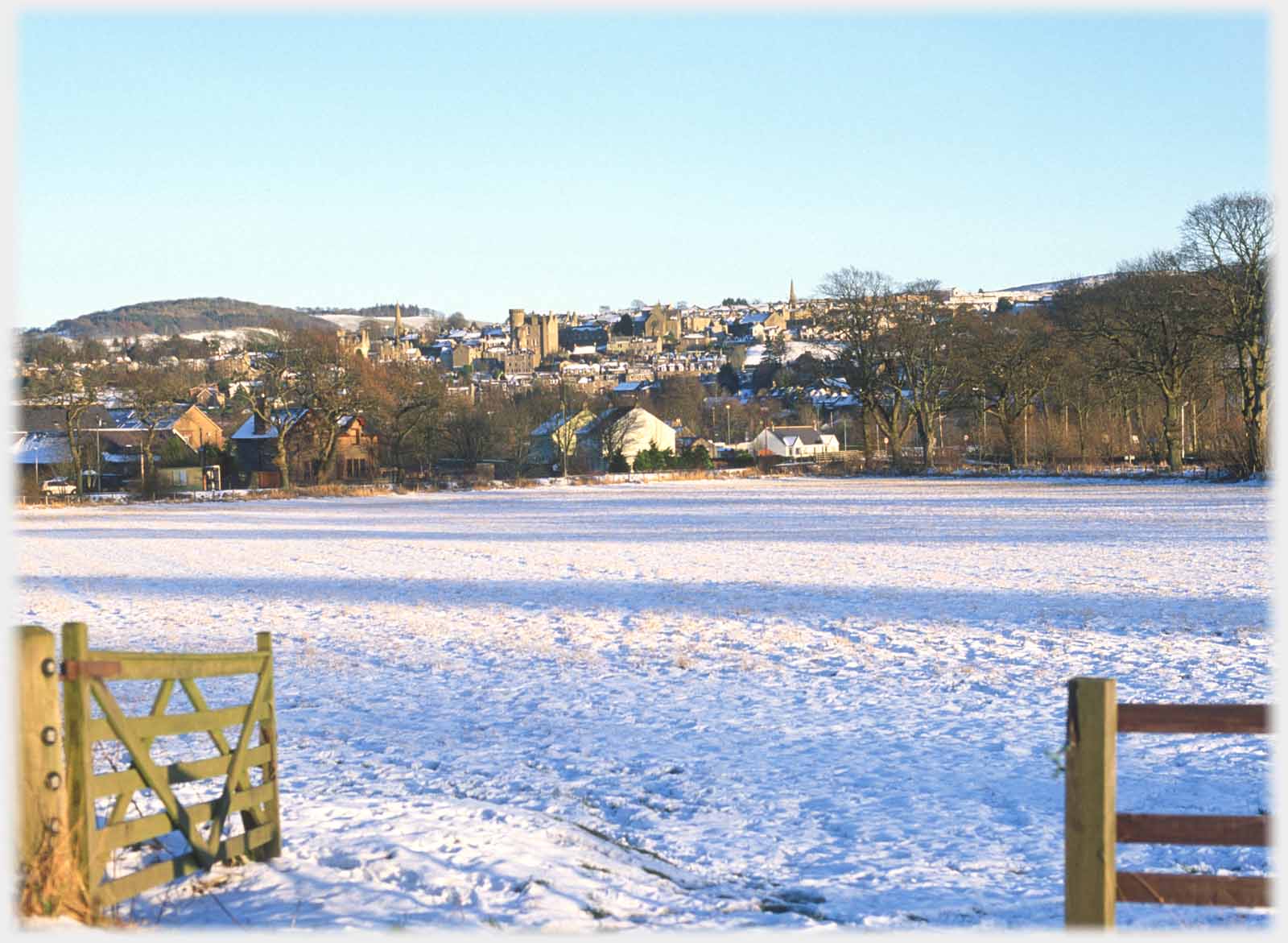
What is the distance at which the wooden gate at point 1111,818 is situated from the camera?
209 inches

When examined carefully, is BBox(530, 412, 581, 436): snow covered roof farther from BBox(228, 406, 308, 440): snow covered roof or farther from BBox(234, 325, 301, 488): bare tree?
BBox(234, 325, 301, 488): bare tree

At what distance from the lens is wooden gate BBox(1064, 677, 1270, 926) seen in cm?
530

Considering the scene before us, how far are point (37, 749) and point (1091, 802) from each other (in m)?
4.63

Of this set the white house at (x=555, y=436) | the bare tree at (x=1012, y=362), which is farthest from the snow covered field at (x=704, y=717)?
the white house at (x=555, y=436)

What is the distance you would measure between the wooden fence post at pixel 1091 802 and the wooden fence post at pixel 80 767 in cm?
438

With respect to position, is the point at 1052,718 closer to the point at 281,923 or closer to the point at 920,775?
the point at 920,775

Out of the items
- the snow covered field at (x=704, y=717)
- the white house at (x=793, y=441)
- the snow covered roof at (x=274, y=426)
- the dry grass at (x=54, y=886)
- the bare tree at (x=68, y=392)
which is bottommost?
the snow covered field at (x=704, y=717)

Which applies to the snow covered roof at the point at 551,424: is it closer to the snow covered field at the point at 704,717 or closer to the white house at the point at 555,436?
the white house at the point at 555,436

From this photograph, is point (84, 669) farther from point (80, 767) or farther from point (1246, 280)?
point (1246, 280)

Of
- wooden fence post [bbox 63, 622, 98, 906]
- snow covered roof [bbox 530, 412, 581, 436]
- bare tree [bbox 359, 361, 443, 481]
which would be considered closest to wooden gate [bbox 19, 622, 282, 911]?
wooden fence post [bbox 63, 622, 98, 906]

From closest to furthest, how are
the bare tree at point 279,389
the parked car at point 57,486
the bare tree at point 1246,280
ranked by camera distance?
the bare tree at point 1246,280 → the parked car at point 57,486 → the bare tree at point 279,389

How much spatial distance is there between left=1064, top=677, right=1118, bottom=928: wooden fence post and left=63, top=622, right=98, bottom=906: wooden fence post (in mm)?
4379

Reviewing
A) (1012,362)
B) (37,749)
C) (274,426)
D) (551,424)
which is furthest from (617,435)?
(37,749)

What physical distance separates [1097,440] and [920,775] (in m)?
65.9
